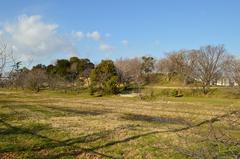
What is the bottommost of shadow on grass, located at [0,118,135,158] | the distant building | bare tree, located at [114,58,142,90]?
shadow on grass, located at [0,118,135,158]

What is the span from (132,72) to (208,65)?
21394 millimetres

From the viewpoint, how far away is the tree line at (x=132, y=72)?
63844 mm

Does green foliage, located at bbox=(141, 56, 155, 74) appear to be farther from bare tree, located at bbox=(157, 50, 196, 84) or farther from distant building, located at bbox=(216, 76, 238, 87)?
distant building, located at bbox=(216, 76, 238, 87)

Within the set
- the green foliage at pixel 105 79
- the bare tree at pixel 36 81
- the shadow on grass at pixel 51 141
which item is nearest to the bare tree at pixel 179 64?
the green foliage at pixel 105 79

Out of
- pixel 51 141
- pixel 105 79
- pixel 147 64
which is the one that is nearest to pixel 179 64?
pixel 147 64

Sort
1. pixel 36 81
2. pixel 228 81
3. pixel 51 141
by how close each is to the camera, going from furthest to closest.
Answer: pixel 228 81 < pixel 36 81 < pixel 51 141

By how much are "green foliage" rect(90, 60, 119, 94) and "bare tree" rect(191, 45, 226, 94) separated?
1951 centimetres

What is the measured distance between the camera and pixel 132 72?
283 feet

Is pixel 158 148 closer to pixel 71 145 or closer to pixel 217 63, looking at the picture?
pixel 71 145

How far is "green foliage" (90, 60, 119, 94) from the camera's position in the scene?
203ft

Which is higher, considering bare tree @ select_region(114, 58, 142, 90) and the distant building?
bare tree @ select_region(114, 58, 142, 90)

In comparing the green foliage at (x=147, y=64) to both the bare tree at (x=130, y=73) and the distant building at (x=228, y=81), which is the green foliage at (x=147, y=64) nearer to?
the bare tree at (x=130, y=73)

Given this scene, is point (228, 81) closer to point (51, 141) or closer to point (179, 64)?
point (179, 64)

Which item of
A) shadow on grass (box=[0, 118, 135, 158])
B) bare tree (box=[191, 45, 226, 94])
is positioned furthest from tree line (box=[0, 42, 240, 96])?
shadow on grass (box=[0, 118, 135, 158])
